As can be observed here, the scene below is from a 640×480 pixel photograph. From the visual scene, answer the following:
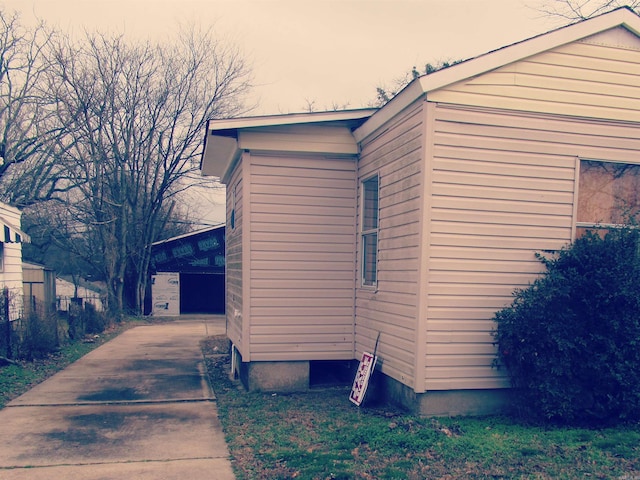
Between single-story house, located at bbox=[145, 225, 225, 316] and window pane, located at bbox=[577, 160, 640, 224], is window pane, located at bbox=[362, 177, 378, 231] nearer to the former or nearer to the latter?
window pane, located at bbox=[577, 160, 640, 224]

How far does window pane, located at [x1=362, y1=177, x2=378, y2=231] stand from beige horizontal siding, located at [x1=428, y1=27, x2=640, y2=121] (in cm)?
201

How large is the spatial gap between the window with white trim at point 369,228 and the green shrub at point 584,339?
7.23 feet

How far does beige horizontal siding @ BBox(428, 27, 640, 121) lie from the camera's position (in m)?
5.20

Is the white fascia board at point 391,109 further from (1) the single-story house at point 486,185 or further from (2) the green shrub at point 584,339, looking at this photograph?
(2) the green shrub at point 584,339

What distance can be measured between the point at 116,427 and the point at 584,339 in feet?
16.0

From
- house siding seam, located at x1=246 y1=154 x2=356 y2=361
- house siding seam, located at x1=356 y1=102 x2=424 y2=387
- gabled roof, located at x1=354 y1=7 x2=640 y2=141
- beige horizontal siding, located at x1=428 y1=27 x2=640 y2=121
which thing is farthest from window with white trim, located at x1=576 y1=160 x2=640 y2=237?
house siding seam, located at x1=246 y1=154 x2=356 y2=361

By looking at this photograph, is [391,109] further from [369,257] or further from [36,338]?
[36,338]

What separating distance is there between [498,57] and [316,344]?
14.0ft

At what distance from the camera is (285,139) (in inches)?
264

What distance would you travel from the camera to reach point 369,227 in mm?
6859

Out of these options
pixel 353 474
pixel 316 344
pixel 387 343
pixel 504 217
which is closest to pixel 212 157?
pixel 316 344

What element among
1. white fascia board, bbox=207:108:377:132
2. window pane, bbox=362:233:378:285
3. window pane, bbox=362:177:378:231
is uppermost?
white fascia board, bbox=207:108:377:132

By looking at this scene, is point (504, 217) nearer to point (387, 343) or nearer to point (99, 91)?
point (387, 343)

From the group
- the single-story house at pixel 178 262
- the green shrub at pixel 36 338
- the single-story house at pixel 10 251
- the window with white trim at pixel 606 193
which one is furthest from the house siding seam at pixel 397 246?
the single-story house at pixel 178 262
